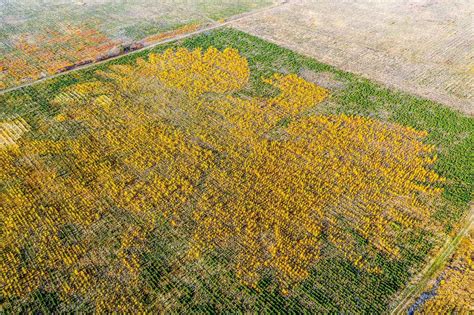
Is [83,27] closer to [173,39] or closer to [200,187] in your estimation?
[173,39]

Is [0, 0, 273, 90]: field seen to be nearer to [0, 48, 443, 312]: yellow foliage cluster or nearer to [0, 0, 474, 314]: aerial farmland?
[0, 0, 474, 314]: aerial farmland

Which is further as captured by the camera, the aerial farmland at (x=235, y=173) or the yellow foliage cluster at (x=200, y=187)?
the yellow foliage cluster at (x=200, y=187)

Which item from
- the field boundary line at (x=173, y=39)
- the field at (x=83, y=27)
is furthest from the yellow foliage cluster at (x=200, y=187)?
the field at (x=83, y=27)

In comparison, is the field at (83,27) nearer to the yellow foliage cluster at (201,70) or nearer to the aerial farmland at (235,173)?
the aerial farmland at (235,173)

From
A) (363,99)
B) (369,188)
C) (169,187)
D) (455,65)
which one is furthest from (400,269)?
(455,65)

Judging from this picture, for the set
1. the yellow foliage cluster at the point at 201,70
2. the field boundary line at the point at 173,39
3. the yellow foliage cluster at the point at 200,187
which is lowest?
the yellow foliage cluster at the point at 200,187

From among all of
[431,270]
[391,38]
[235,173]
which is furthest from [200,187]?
[391,38]
